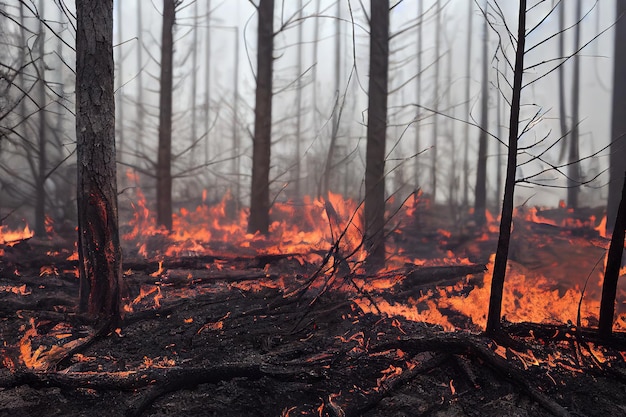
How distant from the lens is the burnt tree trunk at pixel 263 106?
1014cm

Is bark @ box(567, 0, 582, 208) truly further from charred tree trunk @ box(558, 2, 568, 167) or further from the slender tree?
the slender tree

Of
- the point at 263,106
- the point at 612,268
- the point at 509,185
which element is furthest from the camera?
the point at 263,106

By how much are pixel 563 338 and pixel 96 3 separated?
21.8 ft

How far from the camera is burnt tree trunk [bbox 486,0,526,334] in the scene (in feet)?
13.7

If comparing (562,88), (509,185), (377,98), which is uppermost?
(562,88)

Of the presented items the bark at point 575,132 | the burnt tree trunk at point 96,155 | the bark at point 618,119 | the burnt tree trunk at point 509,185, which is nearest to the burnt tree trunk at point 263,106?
the burnt tree trunk at point 96,155

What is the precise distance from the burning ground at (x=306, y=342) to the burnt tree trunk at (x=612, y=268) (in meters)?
0.23

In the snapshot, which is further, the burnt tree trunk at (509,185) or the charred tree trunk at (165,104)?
the charred tree trunk at (165,104)

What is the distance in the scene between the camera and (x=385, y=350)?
4.15m

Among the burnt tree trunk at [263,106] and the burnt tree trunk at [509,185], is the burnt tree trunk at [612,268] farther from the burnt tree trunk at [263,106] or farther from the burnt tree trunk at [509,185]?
the burnt tree trunk at [263,106]

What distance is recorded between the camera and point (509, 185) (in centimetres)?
425

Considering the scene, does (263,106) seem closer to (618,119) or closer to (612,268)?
(612,268)

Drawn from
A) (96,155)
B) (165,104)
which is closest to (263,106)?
(165,104)

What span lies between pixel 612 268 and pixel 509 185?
1.32 metres
